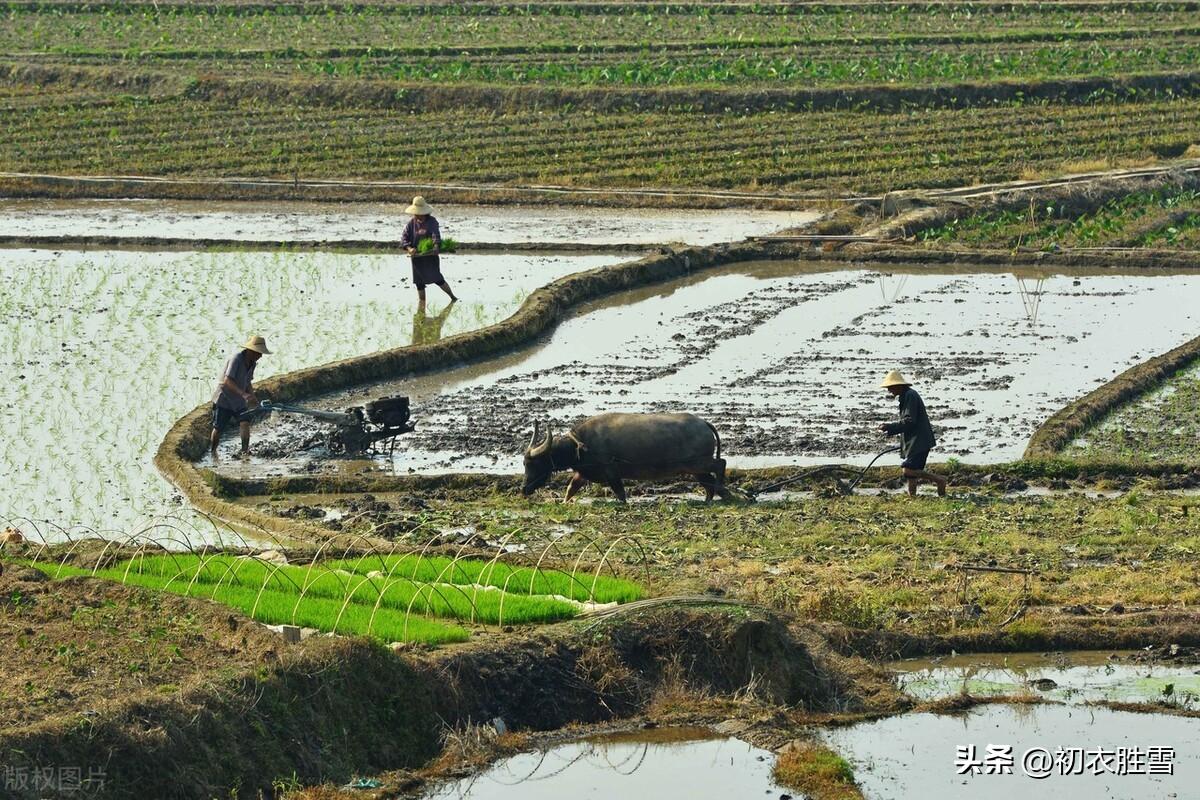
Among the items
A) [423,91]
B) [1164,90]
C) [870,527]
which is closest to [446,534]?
[870,527]

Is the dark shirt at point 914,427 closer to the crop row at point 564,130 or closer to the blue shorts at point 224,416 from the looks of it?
the blue shorts at point 224,416

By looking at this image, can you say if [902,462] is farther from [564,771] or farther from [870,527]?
[564,771]

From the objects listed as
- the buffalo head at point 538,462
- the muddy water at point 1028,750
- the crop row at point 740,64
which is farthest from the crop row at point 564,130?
the muddy water at point 1028,750

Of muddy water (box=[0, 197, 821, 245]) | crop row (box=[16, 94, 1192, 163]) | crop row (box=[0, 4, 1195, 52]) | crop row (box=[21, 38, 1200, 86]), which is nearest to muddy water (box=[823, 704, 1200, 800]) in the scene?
muddy water (box=[0, 197, 821, 245])

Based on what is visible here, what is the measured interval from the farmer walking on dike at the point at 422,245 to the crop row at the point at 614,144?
24.4ft

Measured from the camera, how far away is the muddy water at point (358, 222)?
22125 millimetres

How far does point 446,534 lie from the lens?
11.1 m

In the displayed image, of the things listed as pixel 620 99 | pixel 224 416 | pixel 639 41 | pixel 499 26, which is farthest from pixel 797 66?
pixel 224 416

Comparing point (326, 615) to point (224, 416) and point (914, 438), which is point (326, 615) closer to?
point (914, 438)

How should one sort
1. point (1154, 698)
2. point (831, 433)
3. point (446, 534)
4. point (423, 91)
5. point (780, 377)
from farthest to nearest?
point (423, 91) < point (780, 377) < point (831, 433) < point (446, 534) < point (1154, 698)

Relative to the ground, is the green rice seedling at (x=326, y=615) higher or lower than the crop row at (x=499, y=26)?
lower

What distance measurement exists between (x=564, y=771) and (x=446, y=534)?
3.44m

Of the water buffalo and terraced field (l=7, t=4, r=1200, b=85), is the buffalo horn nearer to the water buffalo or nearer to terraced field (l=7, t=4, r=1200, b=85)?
the water buffalo

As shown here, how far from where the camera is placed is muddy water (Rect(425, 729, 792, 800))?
7.62 meters
